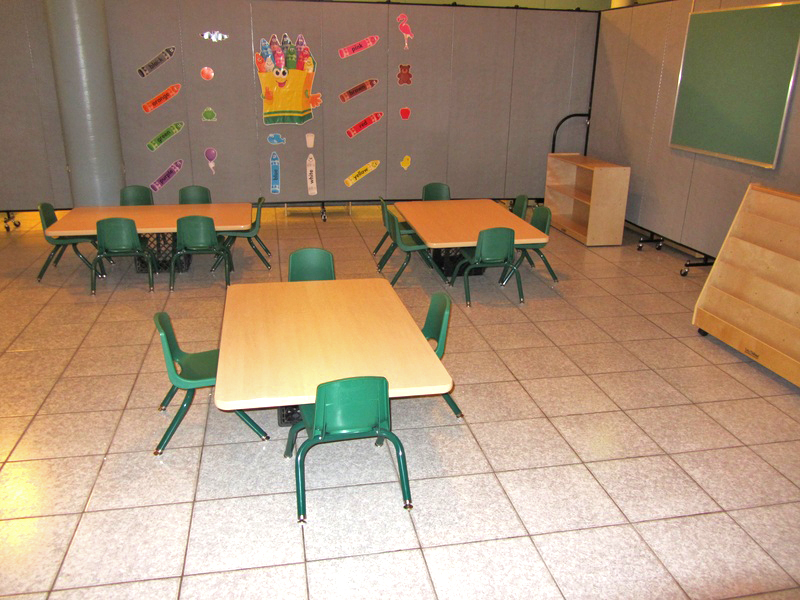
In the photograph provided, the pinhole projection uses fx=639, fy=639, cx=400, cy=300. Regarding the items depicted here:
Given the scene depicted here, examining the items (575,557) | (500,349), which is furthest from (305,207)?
(575,557)

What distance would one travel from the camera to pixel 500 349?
195 inches

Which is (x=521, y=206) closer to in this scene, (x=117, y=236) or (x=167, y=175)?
(x=117, y=236)

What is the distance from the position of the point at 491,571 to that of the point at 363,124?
726cm

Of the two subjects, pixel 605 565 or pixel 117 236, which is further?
pixel 117 236

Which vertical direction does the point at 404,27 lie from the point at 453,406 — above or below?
above

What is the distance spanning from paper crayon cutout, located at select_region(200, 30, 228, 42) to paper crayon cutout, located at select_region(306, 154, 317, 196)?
72.8 inches

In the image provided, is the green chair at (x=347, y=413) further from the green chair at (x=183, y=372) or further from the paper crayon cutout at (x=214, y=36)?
the paper crayon cutout at (x=214, y=36)

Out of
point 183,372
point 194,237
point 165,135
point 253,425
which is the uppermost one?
point 165,135

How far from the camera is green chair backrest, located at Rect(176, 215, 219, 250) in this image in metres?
5.90

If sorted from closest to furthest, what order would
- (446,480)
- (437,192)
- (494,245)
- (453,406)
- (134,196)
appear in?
(446,480) < (453,406) < (494,245) < (134,196) < (437,192)

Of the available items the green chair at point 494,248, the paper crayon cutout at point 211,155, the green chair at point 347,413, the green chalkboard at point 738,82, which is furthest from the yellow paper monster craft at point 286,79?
the green chair at point 347,413

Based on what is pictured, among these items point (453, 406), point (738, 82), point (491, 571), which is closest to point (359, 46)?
point (738, 82)

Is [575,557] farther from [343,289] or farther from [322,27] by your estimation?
[322,27]

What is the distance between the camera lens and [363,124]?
29.5 feet
